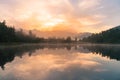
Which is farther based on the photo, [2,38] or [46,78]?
[2,38]

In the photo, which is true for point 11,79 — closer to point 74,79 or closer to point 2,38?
point 74,79

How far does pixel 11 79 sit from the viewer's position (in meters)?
23.3

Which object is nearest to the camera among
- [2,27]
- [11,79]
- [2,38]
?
[11,79]

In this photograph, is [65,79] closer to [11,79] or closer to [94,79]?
[94,79]

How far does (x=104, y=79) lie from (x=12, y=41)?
453 ft

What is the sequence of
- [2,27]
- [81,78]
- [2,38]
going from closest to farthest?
[81,78] → [2,38] → [2,27]

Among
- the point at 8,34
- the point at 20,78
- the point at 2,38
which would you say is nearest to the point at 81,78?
the point at 20,78

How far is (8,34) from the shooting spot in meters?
152

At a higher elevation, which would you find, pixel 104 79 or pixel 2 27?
pixel 2 27

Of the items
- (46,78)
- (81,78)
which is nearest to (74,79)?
(81,78)

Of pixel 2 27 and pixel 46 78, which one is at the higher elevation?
pixel 2 27

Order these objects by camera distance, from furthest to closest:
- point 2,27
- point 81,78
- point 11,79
Answer: point 2,27
point 81,78
point 11,79

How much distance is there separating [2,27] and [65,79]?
133479mm

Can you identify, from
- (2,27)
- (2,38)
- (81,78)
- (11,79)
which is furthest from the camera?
(2,27)
